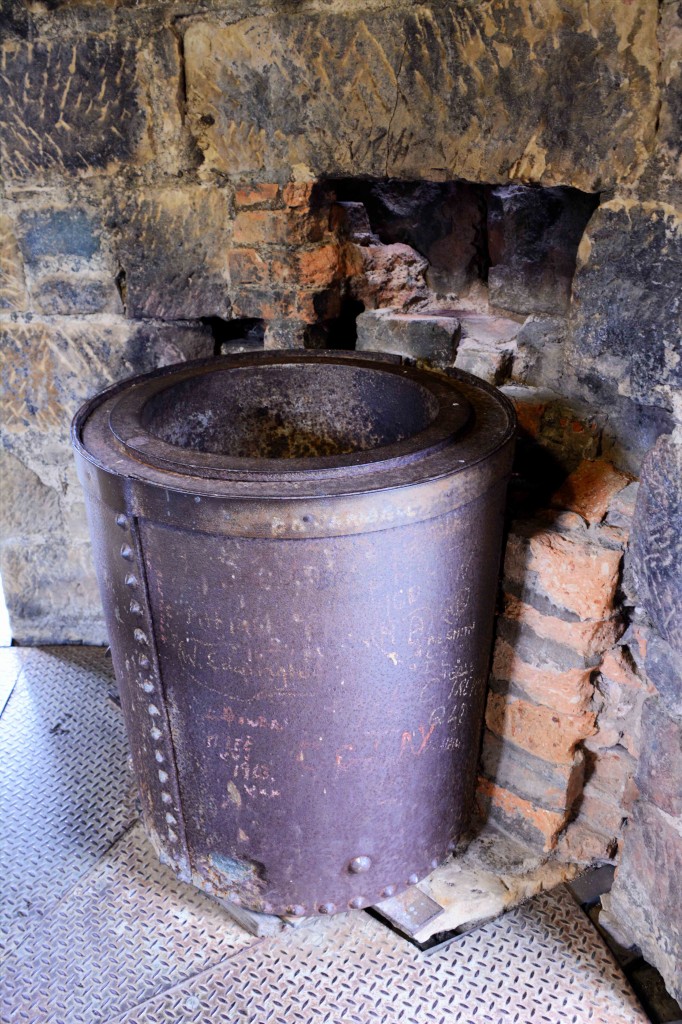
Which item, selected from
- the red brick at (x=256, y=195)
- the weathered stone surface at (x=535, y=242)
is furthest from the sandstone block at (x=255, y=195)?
the weathered stone surface at (x=535, y=242)

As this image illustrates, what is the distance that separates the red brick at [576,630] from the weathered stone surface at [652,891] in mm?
295

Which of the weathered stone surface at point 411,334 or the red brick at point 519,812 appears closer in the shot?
the red brick at point 519,812

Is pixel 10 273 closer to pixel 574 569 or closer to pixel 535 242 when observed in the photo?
pixel 535 242

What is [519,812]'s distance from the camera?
71.7 inches

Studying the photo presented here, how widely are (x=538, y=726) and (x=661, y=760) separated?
0.88ft

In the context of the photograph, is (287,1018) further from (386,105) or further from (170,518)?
(386,105)

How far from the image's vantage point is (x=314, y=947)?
5.35ft

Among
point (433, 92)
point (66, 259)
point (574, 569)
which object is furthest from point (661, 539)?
point (66, 259)

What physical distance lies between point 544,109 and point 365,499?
2.61ft

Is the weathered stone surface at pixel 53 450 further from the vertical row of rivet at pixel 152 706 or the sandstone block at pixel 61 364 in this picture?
the vertical row of rivet at pixel 152 706

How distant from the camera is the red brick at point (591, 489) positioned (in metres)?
1.63

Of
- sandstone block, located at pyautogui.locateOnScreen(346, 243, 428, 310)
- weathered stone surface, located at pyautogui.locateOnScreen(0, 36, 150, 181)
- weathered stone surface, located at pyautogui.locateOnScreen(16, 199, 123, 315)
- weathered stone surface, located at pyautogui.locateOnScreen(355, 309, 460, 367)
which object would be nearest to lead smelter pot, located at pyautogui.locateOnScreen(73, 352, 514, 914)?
weathered stone surface, located at pyautogui.locateOnScreen(355, 309, 460, 367)

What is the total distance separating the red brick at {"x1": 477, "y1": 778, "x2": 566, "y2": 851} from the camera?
178 cm

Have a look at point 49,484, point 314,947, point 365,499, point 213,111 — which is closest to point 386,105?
point 213,111
